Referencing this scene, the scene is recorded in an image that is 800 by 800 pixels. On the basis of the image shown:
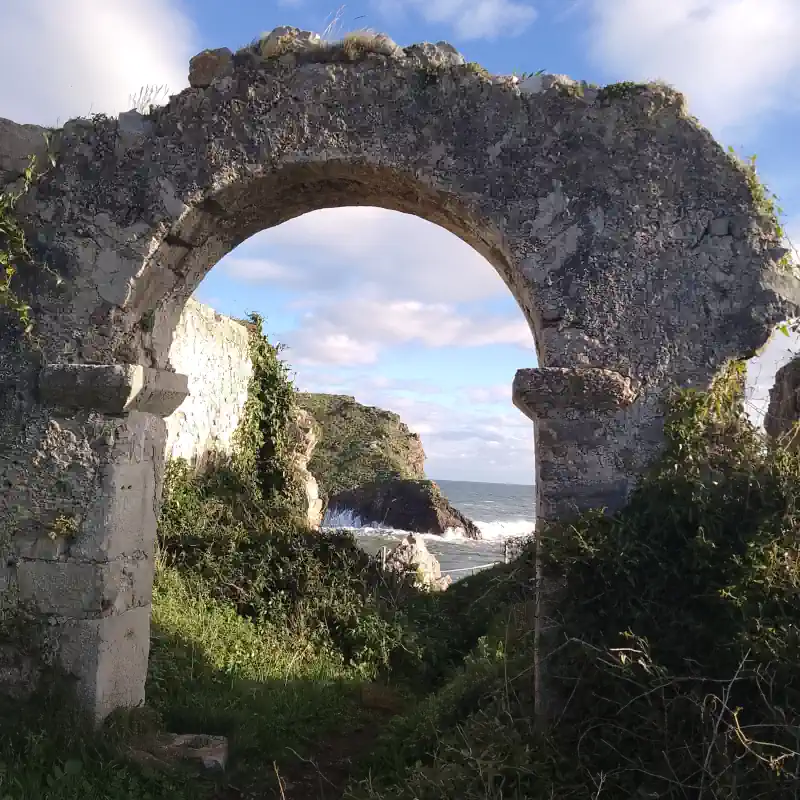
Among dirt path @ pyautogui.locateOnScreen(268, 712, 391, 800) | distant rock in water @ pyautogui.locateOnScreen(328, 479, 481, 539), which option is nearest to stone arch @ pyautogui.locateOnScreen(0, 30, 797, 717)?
dirt path @ pyautogui.locateOnScreen(268, 712, 391, 800)

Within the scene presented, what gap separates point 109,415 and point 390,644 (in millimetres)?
3614

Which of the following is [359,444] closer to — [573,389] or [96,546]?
[96,546]

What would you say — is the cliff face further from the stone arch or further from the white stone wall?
the stone arch

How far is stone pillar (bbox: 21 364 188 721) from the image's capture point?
351 centimetres

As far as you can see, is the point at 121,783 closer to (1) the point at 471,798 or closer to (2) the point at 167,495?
(1) the point at 471,798

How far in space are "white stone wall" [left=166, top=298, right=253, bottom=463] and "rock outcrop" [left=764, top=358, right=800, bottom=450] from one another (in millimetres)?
5181

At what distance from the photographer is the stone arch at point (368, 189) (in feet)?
11.0

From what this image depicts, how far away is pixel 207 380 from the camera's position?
25.4 feet

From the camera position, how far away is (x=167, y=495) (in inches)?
264

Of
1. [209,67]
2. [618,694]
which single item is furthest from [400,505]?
[618,694]

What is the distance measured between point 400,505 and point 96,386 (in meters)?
20.4

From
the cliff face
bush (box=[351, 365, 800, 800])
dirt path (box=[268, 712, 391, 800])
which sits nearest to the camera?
bush (box=[351, 365, 800, 800])

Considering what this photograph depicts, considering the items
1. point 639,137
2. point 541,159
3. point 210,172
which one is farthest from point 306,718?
point 639,137

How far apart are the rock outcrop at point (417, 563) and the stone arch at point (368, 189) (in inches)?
171
